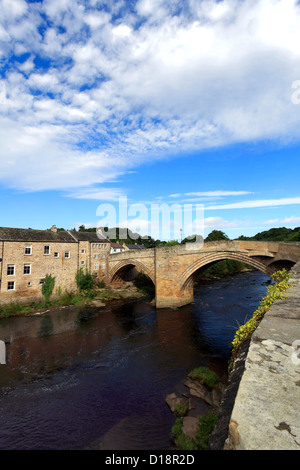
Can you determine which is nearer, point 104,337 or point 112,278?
point 104,337

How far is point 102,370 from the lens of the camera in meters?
13.3

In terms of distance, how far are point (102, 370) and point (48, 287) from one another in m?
16.4

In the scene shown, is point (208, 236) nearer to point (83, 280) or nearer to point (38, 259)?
point (83, 280)

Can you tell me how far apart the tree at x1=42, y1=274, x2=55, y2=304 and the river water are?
2397mm

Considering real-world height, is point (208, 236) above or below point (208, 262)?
above

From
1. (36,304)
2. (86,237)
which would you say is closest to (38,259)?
(36,304)

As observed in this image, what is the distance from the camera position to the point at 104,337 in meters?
18.5

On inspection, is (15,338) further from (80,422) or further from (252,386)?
(252,386)

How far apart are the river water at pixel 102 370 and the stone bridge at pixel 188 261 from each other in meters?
1.99

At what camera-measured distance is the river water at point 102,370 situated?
873 cm

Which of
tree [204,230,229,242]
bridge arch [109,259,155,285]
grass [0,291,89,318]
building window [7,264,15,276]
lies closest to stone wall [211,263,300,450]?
grass [0,291,89,318]

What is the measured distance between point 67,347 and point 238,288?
82.9 feet
